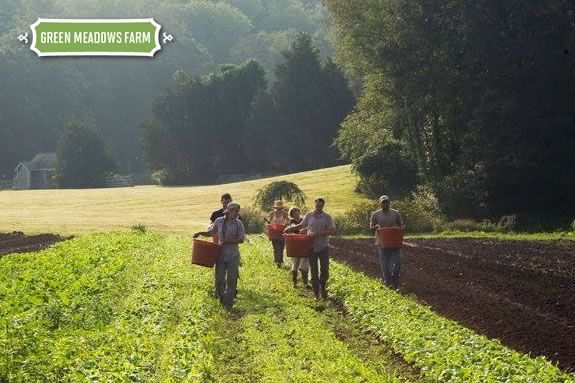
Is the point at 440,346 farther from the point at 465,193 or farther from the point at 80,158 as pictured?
the point at 80,158

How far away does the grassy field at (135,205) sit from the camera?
46500 millimetres

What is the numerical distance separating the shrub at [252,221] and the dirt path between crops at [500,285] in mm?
8808

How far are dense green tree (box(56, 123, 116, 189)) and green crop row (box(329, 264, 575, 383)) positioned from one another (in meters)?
74.1

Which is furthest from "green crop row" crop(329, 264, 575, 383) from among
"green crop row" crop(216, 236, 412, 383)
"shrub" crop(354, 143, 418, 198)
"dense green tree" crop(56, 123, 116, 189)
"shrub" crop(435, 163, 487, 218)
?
"dense green tree" crop(56, 123, 116, 189)

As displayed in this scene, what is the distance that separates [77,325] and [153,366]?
10.5ft

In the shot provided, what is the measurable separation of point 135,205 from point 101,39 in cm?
3968

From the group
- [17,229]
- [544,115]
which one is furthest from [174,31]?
[544,115]

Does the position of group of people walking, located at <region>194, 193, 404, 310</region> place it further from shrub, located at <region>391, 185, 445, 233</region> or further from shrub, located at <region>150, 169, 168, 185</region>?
shrub, located at <region>150, 169, 168, 185</region>

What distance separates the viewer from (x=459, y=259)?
25.2 m

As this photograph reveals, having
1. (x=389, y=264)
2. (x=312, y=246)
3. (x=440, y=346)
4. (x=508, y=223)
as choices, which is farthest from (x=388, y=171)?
(x=440, y=346)

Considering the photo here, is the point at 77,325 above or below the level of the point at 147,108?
below

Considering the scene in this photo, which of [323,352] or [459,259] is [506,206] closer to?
[459,259]

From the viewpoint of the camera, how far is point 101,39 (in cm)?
2212

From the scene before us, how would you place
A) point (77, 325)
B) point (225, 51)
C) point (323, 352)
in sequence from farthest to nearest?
1. point (225, 51)
2. point (77, 325)
3. point (323, 352)
